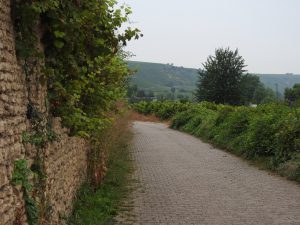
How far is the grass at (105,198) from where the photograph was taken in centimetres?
860

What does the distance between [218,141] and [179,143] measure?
2.69 metres

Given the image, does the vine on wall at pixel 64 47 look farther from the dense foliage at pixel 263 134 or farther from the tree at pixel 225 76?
the tree at pixel 225 76

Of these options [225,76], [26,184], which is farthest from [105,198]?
[225,76]

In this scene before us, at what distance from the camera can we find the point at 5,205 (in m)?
4.46

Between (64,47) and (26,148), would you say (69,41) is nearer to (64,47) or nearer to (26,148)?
(64,47)

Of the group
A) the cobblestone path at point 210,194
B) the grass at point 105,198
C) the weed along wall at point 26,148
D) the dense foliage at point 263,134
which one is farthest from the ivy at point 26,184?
the dense foliage at point 263,134

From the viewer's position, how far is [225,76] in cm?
5184

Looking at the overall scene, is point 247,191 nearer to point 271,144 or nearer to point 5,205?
point 271,144

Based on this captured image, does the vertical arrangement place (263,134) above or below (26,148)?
below

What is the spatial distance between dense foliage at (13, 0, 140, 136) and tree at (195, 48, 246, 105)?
43537mm

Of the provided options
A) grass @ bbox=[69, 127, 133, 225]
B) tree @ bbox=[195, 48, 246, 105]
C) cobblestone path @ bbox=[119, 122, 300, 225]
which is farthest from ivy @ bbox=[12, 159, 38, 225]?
tree @ bbox=[195, 48, 246, 105]

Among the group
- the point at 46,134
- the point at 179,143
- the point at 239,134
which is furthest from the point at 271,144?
the point at 46,134

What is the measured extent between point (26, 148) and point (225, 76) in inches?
1869

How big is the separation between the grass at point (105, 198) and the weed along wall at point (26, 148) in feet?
2.50
